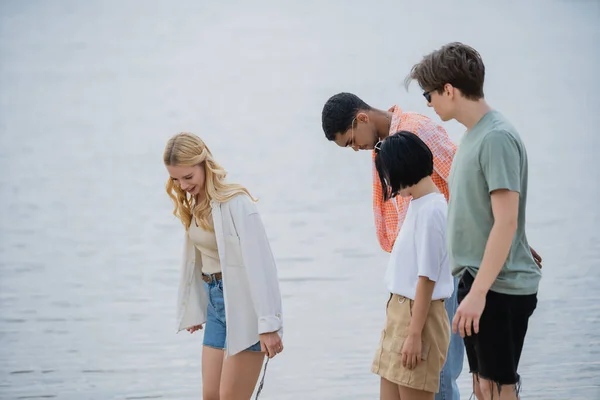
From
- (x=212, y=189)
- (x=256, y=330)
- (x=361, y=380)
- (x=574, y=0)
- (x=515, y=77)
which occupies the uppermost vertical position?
(x=574, y=0)

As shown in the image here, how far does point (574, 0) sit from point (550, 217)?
714cm

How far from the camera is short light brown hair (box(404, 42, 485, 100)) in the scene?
2.03m

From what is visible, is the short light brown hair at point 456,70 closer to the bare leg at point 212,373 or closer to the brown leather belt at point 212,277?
the brown leather belt at point 212,277

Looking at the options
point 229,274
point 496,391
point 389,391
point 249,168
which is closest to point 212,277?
point 229,274

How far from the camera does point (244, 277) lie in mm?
2635

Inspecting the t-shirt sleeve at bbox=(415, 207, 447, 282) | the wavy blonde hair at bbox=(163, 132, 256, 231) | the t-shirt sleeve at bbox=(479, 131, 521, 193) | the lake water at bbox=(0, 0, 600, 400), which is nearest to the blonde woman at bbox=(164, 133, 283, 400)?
the wavy blonde hair at bbox=(163, 132, 256, 231)

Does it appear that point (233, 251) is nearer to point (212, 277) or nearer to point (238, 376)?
point (212, 277)

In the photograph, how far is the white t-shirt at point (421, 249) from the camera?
2252 mm

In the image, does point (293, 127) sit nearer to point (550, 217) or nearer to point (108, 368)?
point (550, 217)

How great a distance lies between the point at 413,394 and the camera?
2277 mm

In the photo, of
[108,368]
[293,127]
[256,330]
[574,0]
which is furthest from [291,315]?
[574,0]

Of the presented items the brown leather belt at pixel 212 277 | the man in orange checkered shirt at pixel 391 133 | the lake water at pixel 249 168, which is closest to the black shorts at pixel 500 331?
the man in orange checkered shirt at pixel 391 133

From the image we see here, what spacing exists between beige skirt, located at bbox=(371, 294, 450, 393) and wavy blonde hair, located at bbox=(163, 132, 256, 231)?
0.63m

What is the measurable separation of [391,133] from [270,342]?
2.46 ft
